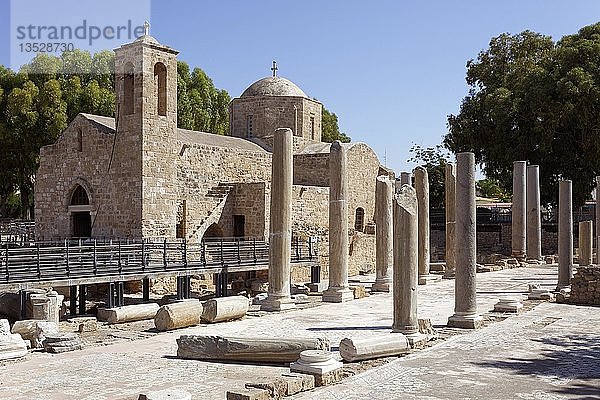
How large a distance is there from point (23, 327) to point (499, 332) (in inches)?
346

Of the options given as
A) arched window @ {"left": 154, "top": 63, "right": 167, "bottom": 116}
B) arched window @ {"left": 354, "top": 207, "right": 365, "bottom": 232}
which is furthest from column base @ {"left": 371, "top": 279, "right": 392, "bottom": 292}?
arched window @ {"left": 354, "top": 207, "right": 365, "bottom": 232}

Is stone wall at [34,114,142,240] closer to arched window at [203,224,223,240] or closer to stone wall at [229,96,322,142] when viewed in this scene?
arched window at [203,224,223,240]

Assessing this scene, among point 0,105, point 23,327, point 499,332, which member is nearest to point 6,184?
point 0,105

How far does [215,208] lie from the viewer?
28062 millimetres

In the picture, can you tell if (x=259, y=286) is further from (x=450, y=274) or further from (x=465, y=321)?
(x=465, y=321)

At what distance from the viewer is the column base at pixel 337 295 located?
17891 millimetres

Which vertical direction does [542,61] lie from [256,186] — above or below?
above

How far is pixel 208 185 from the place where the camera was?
92.9ft

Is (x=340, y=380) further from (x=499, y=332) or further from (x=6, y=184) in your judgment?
(x=6, y=184)

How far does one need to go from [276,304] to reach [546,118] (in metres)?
24.5

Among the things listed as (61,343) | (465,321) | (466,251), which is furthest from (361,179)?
(61,343)

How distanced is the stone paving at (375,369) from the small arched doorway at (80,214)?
1464 cm

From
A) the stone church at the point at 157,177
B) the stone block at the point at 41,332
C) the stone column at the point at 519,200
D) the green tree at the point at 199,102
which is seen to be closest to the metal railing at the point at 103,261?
the stone block at the point at 41,332

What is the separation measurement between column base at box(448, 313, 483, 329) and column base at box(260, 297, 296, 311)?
4.16 m
